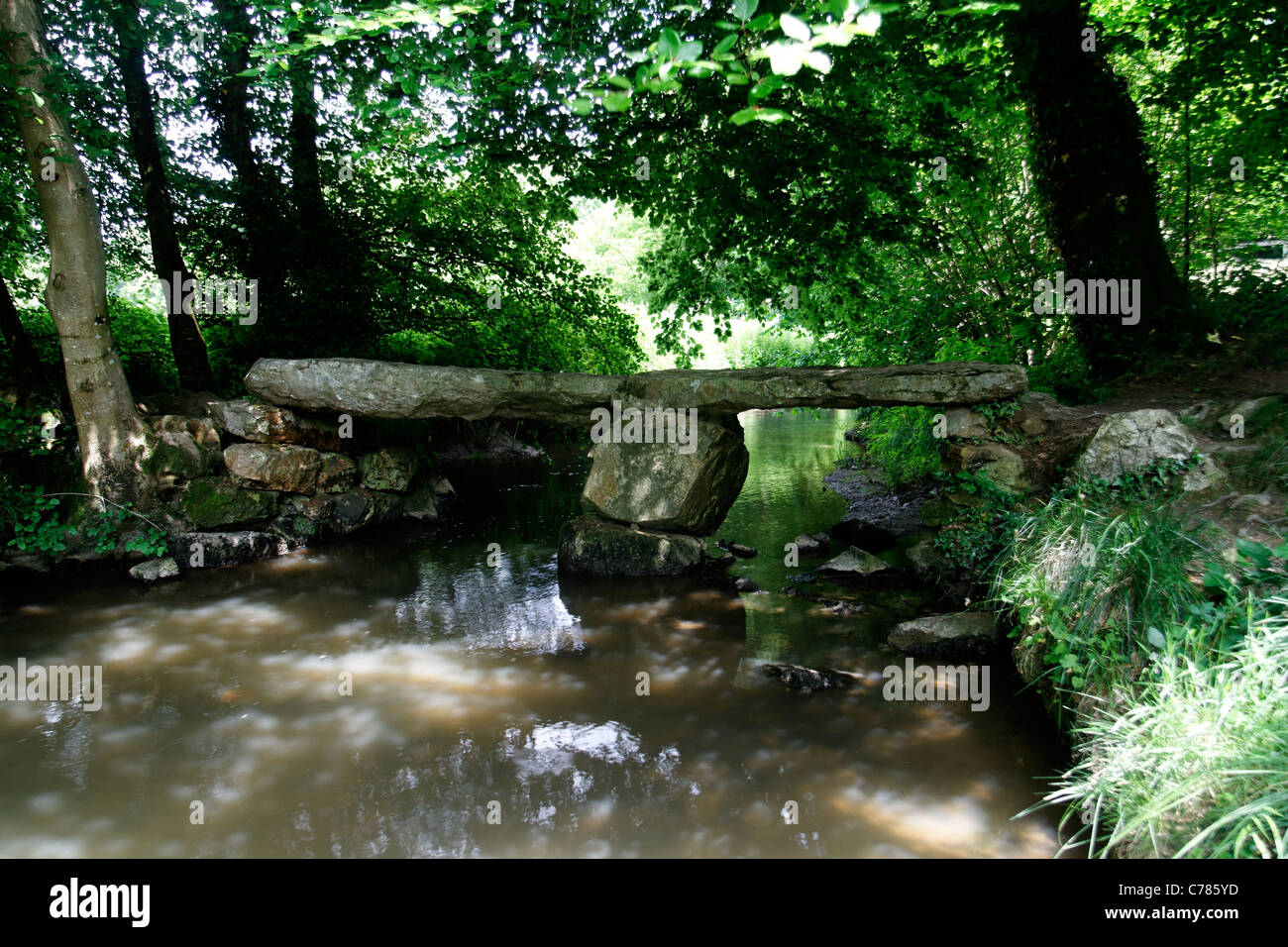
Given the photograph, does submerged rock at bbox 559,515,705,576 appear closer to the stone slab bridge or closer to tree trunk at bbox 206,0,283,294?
the stone slab bridge

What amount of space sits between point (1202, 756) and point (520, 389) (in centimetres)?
609

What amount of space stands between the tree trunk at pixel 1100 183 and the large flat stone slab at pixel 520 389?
2361mm

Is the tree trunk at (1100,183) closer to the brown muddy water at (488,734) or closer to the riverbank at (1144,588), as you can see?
the riverbank at (1144,588)

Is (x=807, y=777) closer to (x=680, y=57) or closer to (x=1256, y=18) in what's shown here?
(x=680, y=57)

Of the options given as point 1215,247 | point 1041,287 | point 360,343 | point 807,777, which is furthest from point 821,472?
point 807,777

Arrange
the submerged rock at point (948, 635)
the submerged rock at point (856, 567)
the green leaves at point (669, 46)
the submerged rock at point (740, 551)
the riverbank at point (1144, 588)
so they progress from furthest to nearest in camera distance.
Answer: the submerged rock at point (740, 551) < the submerged rock at point (856, 567) < the submerged rock at point (948, 635) < the riverbank at point (1144, 588) < the green leaves at point (669, 46)

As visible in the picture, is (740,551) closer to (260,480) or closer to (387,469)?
(387,469)

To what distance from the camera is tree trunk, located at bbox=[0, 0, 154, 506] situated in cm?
557

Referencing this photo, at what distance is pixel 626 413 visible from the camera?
692 centimetres

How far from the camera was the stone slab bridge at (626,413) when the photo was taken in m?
6.63

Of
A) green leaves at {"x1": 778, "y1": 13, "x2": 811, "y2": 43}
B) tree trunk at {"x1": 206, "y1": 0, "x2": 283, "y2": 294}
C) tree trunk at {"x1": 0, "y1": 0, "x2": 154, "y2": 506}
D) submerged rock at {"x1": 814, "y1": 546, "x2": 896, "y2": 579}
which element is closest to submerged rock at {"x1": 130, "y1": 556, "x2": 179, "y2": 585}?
tree trunk at {"x1": 0, "y1": 0, "x2": 154, "y2": 506}

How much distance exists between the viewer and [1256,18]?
18.4 feet

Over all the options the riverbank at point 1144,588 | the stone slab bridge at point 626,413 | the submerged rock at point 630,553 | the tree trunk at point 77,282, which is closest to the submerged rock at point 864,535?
the riverbank at point 1144,588
